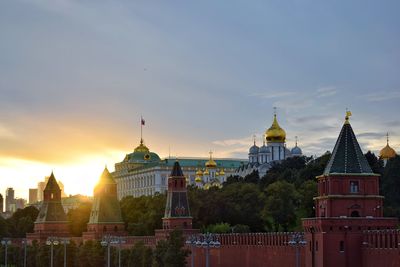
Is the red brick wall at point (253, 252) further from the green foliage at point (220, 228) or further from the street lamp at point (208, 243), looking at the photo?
the green foliage at point (220, 228)

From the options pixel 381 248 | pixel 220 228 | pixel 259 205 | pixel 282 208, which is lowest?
pixel 381 248

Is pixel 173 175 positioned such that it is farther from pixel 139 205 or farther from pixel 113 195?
pixel 139 205

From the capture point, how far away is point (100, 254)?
113 meters

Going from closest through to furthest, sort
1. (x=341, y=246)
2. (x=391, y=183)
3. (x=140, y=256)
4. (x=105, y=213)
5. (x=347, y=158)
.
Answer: (x=341, y=246) < (x=347, y=158) < (x=140, y=256) < (x=391, y=183) < (x=105, y=213)

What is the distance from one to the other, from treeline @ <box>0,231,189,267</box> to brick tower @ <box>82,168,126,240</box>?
5415mm

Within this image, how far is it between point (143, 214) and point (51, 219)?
13.5 m

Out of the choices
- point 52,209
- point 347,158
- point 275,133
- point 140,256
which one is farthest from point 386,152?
point 347,158

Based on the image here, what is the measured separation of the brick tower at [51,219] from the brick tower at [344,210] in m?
74.2

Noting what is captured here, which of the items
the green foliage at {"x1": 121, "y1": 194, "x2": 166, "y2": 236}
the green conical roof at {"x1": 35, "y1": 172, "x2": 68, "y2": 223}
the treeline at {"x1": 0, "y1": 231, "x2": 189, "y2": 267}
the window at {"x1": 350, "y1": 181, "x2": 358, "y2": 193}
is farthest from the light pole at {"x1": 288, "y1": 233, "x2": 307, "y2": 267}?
the green conical roof at {"x1": 35, "y1": 172, "x2": 68, "y2": 223}

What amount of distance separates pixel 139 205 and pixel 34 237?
46.5ft

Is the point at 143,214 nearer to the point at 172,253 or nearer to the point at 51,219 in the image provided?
the point at 51,219

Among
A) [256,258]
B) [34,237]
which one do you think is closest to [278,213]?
[256,258]

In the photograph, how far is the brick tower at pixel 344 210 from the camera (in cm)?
6919

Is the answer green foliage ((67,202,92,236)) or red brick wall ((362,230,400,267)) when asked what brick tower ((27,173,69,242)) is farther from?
red brick wall ((362,230,400,267))
